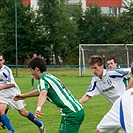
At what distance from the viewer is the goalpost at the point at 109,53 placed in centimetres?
3532

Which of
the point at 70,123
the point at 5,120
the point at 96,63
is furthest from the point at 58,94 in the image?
the point at 5,120

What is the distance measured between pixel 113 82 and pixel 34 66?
2.82 meters

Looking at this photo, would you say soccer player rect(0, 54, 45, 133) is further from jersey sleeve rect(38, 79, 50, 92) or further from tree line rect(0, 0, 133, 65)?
A: tree line rect(0, 0, 133, 65)

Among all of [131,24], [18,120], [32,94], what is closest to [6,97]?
[18,120]

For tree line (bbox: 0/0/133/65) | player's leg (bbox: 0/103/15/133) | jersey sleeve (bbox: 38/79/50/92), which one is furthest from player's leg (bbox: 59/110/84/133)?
tree line (bbox: 0/0/133/65)

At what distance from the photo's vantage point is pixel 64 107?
6.74 m

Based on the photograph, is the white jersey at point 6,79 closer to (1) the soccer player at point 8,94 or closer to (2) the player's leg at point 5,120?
(1) the soccer player at point 8,94

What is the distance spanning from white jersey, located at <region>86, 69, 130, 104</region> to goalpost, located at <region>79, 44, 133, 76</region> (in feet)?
83.2

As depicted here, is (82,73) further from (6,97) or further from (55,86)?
(55,86)

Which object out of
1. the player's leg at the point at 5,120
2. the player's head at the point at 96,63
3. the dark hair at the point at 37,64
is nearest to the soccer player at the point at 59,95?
the dark hair at the point at 37,64

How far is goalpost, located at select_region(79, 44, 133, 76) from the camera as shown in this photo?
35.3 metres

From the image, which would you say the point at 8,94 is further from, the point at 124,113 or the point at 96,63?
the point at 124,113

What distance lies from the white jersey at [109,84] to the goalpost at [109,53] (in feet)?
83.2

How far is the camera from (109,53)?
3703 centimetres
